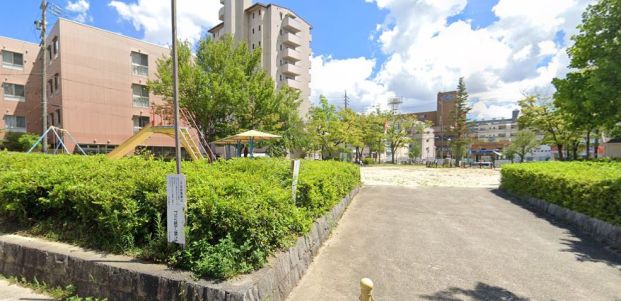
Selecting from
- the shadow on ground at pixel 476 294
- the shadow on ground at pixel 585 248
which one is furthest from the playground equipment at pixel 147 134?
the shadow on ground at pixel 585 248

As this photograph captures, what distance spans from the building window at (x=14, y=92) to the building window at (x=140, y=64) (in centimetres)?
842

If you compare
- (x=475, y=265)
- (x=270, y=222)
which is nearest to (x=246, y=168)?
(x=270, y=222)

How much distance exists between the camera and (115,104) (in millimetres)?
23984

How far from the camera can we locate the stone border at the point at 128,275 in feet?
9.30

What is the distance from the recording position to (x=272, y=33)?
38469mm

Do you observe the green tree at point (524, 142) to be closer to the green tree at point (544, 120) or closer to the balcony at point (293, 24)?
the green tree at point (544, 120)

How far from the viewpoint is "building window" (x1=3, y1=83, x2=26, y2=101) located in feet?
74.8

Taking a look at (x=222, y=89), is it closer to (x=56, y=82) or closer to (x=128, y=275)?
(x=128, y=275)

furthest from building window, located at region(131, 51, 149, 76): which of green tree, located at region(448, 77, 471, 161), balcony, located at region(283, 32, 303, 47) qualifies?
green tree, located at region(448, 77, 471, 161)

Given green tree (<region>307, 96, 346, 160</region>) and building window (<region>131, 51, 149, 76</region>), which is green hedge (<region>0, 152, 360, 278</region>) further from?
green tree (<region>307, 96, 346, 160</region>)

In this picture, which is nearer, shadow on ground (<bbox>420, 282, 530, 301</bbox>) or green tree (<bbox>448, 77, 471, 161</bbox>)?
shadow on ground (<bbox>420, 282, 530, 301</bbox>)

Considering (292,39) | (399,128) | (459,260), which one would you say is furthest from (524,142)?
(459,260)

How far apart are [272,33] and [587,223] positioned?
37.6m

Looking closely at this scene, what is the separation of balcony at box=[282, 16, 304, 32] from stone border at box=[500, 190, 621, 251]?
121 feet
